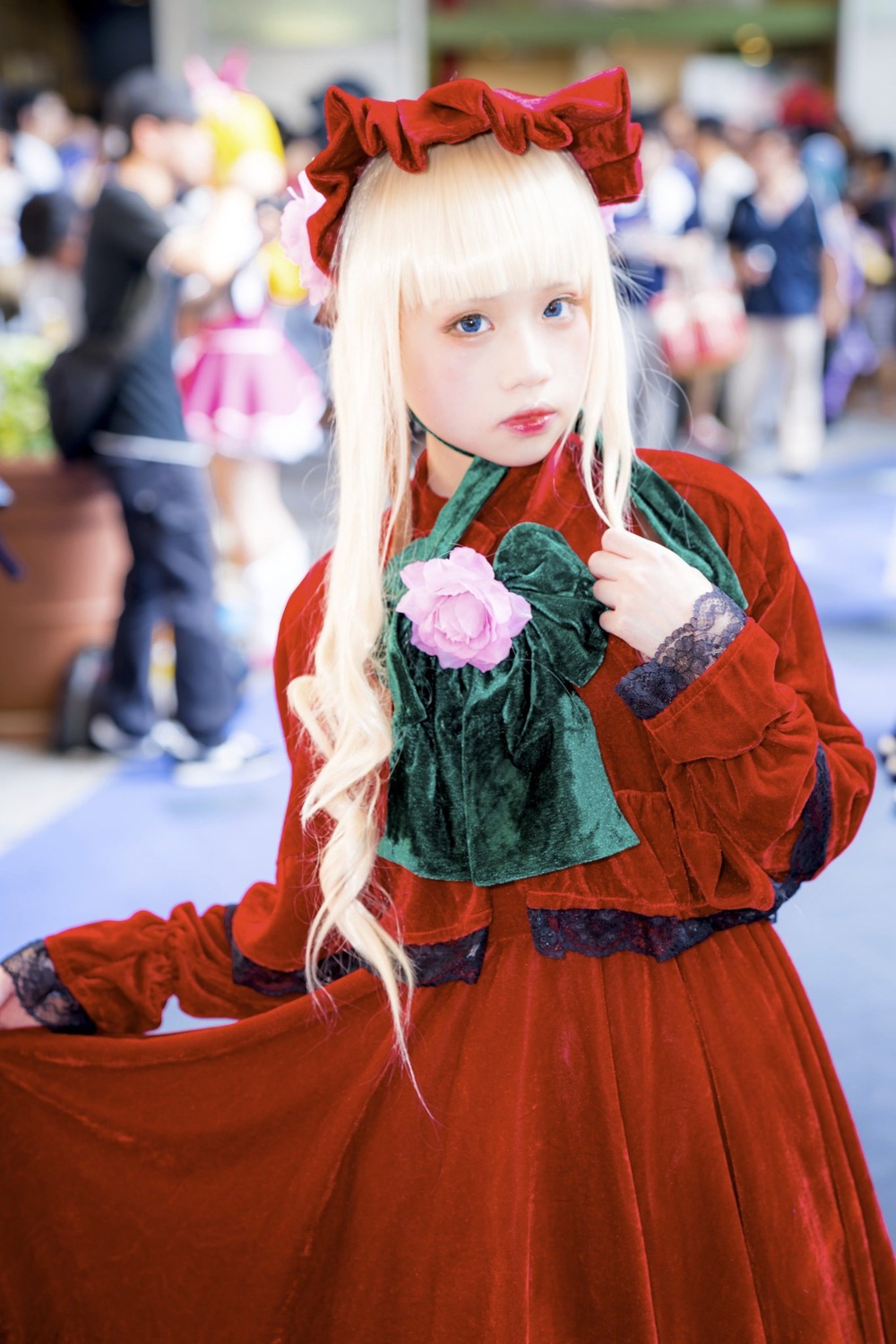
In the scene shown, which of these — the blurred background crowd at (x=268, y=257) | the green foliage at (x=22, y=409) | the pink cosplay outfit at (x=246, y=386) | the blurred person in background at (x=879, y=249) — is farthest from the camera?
the blurred person in background at (x=879, y=249)

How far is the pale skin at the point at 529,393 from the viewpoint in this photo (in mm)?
1024

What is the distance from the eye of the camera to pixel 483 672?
3.37ft

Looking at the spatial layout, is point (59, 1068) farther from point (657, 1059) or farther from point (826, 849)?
point (826, 849)

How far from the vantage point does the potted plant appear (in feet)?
12.4

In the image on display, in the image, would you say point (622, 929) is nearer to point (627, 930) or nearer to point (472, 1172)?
point (627, 930)

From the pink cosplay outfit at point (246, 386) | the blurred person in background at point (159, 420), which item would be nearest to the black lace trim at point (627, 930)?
the blurred person in background at point (159, 420)

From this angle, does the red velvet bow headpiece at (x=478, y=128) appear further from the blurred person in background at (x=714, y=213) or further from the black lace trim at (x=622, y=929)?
the blurred person in background at (x=714, y=213)

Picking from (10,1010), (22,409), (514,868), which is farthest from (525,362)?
(22,409)

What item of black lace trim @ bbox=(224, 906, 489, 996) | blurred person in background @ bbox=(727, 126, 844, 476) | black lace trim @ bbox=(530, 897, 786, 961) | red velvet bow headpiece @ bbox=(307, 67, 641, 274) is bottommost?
black lace trim @ bbox=(224, 906, 489, 996)

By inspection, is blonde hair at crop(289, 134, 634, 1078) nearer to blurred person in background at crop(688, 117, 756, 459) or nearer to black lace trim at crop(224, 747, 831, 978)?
black lace trim at crop(224, 747, 831, 978)

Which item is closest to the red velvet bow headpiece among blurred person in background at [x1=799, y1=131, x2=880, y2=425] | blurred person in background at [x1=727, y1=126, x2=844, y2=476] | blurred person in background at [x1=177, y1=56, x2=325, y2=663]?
blurred person in background at [x1=177, y1=56, x2=325, y2=663]

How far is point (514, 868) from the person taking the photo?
3.48ft

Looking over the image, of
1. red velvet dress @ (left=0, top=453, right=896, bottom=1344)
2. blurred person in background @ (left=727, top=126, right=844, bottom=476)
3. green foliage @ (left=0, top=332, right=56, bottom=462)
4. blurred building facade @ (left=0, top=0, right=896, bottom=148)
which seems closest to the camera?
red velvet dress @ (left=0, top=453, right=896, bottom=1344)

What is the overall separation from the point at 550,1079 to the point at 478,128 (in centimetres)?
75
